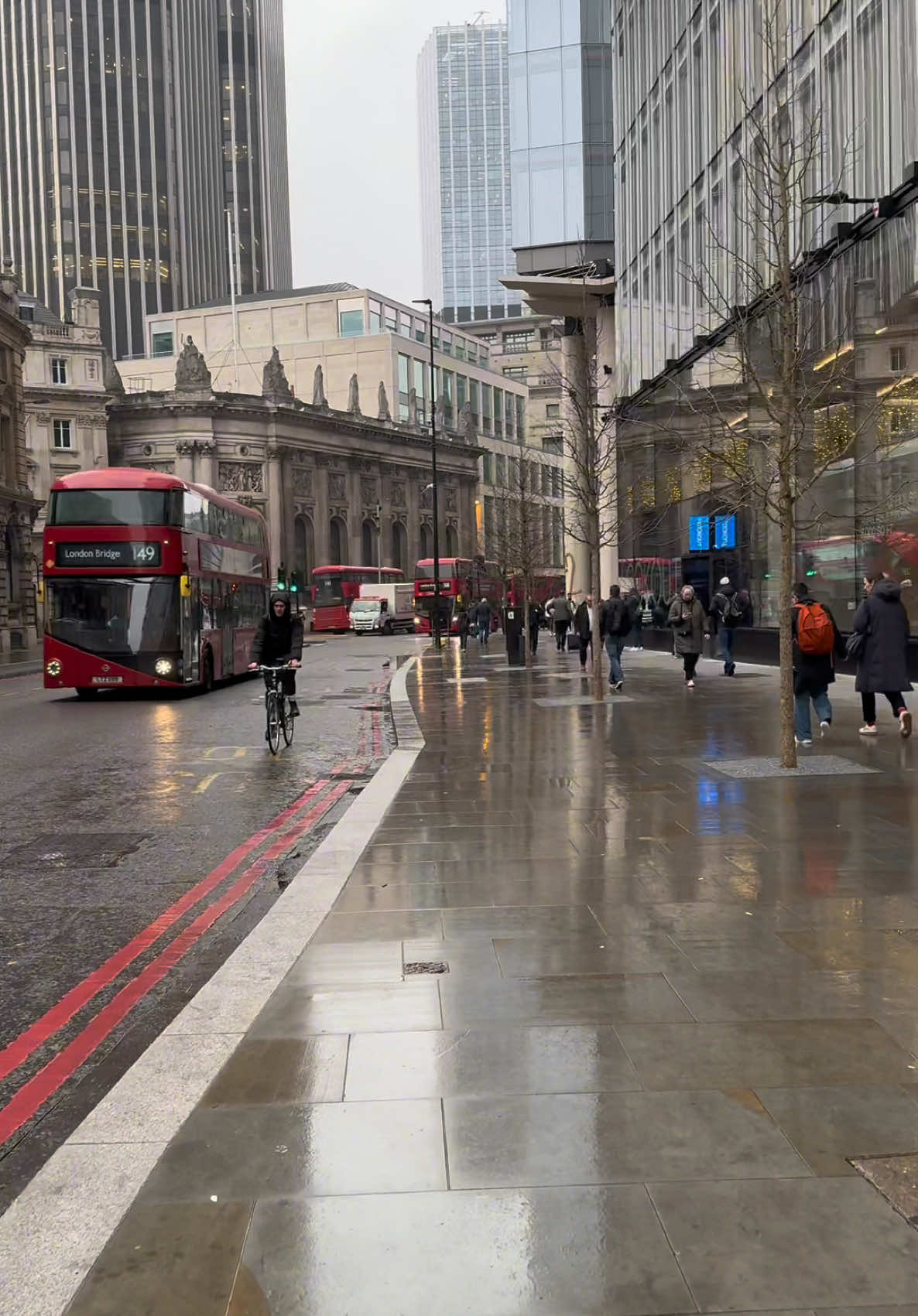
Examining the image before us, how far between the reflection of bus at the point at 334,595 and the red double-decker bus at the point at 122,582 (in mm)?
50186

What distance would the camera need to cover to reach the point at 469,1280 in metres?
2.60

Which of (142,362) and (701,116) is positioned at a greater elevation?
(142,362)

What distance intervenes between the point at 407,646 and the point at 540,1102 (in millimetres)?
46154

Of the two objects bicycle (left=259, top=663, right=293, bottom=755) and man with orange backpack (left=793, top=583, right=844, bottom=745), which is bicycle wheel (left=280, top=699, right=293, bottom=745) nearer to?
bicycle (left=259, top=663, right=293, bottom=755)

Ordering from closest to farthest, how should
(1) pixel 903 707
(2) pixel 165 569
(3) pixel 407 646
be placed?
(1) pixel 903 707, (2) pixel 165 569, (3) pixel 407 646

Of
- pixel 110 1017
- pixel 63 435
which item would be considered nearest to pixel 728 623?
pixel 110 1017

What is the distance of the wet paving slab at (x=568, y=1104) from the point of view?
2617mm

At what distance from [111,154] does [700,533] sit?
12206 cm

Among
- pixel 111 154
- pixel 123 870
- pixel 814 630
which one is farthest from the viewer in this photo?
pixel 111 154

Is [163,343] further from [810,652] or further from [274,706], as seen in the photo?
[810,652]

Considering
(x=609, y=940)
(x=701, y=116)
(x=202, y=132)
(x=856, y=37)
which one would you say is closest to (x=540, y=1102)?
(x=609, y=940)

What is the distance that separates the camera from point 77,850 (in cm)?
810

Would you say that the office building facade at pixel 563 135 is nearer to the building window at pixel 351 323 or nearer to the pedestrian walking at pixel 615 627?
the pedestrian walking at pixel 615 627

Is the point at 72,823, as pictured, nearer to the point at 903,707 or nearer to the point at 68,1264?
the point at 68,1264
